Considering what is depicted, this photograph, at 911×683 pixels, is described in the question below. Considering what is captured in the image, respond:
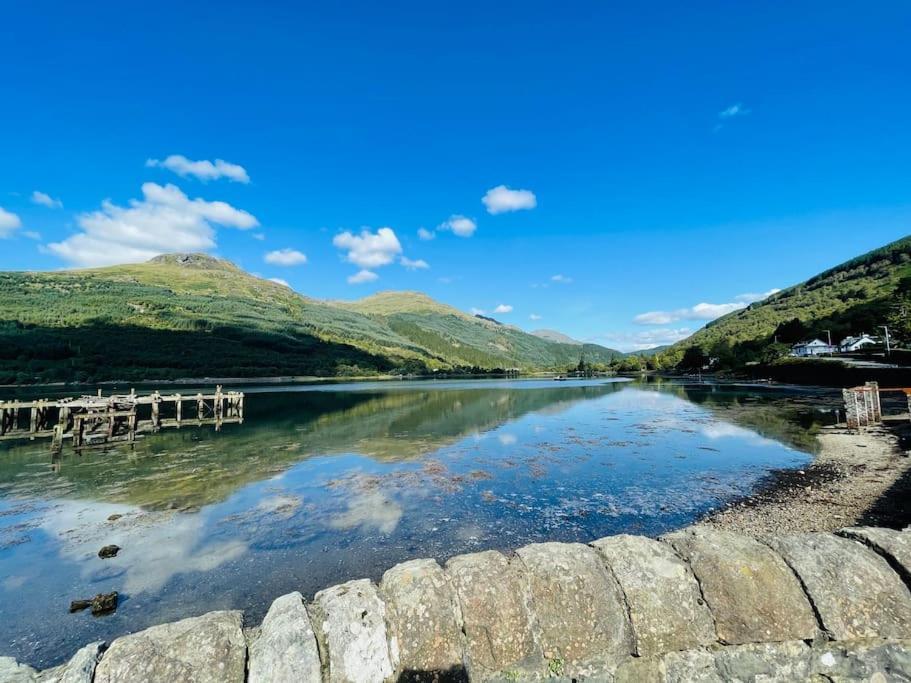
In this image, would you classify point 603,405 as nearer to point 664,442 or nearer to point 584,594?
point 664,442

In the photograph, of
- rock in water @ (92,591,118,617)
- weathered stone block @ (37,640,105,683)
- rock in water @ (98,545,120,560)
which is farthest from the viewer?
rock in water @ (98,545,120,560)

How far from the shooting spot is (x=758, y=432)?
122 ft

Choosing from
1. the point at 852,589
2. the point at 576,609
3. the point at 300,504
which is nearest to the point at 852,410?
the point at 852,589

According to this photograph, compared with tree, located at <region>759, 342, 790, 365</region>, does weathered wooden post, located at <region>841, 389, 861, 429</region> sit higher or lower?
lower

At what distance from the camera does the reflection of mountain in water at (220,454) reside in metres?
22.1

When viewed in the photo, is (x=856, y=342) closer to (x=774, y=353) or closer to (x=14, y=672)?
(x=774, y=353)

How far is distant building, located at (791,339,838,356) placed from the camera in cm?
12875

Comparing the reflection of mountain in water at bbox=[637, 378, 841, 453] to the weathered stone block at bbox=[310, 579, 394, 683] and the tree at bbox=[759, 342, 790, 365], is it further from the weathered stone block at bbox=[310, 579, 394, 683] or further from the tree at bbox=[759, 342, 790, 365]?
the tree at bbox=[759, 342, 790, 365]

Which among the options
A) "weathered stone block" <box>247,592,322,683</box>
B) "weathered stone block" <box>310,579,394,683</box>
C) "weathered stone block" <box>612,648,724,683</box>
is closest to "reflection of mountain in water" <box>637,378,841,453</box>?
"weathered stone block" <box>612,648,724,683</box>

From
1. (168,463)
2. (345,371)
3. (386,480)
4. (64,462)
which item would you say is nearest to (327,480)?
(386,480)

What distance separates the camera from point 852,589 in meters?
4.54

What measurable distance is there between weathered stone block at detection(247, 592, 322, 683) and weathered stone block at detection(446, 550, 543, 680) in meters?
1.44

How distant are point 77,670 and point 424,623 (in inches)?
115

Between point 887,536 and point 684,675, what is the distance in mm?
3070
